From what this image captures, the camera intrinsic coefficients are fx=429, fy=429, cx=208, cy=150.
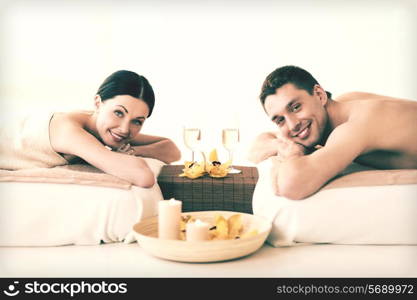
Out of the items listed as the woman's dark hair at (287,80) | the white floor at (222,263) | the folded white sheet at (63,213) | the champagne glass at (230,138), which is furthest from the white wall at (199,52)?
the white floor at (222,263)

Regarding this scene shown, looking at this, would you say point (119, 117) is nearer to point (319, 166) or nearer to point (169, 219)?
point (169, 219)

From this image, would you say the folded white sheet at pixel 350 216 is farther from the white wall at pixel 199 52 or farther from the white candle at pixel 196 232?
the white wall at pixel 199 52

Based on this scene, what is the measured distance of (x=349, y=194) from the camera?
4.50 ft

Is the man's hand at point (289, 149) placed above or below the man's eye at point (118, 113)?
below

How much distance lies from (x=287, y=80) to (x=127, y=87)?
646 millimetres

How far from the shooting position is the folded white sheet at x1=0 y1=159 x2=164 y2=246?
139cm

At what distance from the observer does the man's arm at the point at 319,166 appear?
1376 millimetres

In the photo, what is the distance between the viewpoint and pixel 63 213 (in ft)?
4.58

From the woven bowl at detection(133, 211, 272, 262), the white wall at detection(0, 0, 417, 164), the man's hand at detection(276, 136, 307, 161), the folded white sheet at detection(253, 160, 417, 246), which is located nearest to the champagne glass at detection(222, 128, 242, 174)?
the white wall at detection(0, 0, 417, 164)

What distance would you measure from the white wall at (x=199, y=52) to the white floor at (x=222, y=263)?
577 mm

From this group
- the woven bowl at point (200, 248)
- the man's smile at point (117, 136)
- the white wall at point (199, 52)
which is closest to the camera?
the woven bowl at point (200, 248)

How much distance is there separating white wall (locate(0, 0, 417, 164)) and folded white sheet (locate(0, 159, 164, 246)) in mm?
364

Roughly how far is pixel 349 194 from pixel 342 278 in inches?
11.3

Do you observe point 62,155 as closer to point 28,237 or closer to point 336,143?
point 28,237
